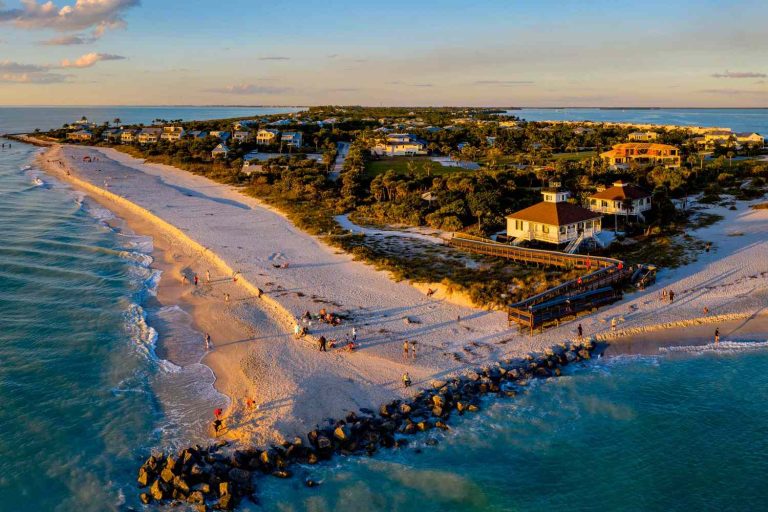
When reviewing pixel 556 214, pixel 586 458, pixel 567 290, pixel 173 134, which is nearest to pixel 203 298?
pixel 567 290

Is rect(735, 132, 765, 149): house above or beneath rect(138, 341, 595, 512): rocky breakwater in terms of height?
above

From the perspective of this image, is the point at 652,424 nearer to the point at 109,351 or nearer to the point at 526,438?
the point at 526,438

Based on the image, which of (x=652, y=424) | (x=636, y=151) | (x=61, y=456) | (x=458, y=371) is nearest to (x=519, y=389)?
(x=458, y=371)

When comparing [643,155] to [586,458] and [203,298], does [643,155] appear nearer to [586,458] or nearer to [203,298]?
[203,298]

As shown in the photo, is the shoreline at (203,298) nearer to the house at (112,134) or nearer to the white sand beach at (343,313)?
the white sand beach at (343,313)

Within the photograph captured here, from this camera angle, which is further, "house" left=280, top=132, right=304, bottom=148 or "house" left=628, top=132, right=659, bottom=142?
"house" left=280, top=132, right=304, bottom=148

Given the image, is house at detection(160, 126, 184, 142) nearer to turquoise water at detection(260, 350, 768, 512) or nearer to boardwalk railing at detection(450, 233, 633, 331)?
boardwalk railing at detection(450, 233, 633, 331)

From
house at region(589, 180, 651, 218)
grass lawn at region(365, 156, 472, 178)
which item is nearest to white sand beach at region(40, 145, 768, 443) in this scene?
house at region(589, 180, 651, 218)
